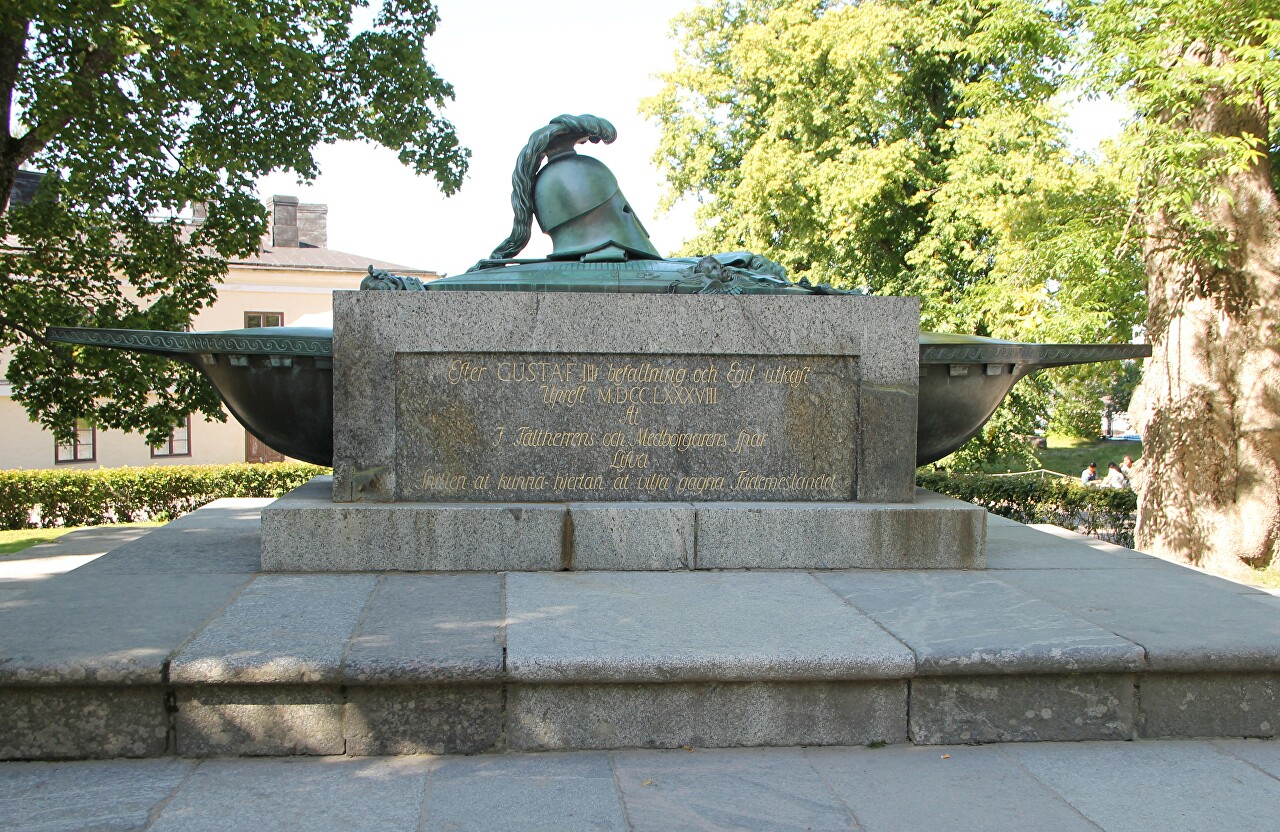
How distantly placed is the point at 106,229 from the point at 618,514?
1028 centimetres

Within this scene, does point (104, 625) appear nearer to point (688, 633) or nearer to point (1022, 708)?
point (688, 633)

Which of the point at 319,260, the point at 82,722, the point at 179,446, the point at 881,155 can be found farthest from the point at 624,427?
the point at 319,260

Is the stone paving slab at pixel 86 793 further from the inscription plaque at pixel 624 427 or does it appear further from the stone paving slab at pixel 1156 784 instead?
the stone paving slab at pixel 1156 784

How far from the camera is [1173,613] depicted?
4555mm

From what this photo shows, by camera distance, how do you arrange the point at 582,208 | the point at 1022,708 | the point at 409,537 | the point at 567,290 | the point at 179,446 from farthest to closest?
1. the point at 179,446
2. the point at 582,208
3. the point at 567,290
4. the point at 409,537
5. the point at 1022,708

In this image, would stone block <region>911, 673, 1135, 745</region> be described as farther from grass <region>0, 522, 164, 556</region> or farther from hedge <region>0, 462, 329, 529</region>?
hedge <region>0, 462, 329, 529</region>

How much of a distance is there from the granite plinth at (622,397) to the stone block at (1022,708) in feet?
6.22

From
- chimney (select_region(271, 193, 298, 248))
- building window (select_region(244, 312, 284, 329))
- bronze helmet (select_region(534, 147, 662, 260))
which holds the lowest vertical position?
bronze helmet (select_region(534, 147, 662, 260))

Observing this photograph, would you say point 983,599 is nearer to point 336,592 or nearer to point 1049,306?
point 336,592

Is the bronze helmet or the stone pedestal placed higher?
the bronze helmet

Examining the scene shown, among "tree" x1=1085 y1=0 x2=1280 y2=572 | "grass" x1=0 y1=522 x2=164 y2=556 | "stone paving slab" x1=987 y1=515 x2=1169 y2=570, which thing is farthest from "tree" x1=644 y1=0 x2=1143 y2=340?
"grass" x1=0 y1=522 x2=164 y2=556

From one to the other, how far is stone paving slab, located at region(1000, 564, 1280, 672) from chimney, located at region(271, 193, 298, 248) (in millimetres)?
39915

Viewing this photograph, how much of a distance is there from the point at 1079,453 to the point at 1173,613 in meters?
39.7

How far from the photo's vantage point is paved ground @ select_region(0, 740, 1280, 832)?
3176 millimetres
